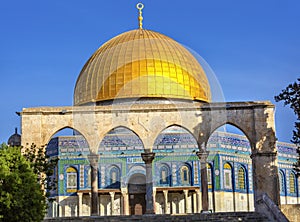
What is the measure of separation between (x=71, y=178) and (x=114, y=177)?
2.05 metres

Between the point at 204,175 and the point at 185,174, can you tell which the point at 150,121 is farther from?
the point at 185,174

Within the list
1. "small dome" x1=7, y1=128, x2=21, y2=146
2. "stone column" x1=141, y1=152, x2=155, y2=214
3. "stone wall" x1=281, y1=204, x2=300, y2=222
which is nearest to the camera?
"stone wall" x1=281, y1=204, x2=300, y2=222

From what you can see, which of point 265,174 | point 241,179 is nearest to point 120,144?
point 241,179

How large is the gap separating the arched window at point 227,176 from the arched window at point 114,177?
4957 millimetres

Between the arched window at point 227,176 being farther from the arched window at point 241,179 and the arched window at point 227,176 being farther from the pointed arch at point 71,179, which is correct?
the pointed arch at point 71,179

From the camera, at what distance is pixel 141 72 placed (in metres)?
29.3

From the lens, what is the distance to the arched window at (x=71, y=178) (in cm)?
2870

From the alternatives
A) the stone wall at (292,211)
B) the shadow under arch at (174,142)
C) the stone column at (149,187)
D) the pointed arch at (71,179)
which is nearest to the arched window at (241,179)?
the shadow under arch at (174,142)

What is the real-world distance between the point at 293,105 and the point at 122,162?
12047 mm

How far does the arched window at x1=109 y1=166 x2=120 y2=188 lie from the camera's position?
28.1m

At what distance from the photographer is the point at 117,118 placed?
21.0 m

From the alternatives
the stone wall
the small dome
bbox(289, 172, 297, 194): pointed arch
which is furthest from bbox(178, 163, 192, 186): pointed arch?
the stone wall

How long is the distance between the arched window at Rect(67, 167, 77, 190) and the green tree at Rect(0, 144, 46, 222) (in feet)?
43.5

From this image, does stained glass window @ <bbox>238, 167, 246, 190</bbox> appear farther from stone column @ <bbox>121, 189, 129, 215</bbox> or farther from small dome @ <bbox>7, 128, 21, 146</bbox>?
small dome @ <bbox>7, 128, 21, 146</bbox>
